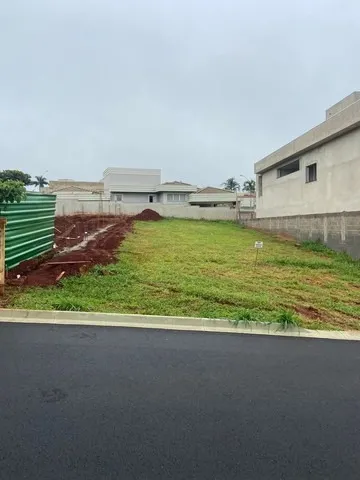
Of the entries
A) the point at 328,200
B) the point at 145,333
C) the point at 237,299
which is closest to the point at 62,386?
the point at 145,333

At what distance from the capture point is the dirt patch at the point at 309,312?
7.54 m

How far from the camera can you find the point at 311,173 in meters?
22.5

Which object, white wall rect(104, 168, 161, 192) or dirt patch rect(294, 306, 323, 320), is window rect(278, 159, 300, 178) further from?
white wall rect(104, 168, 161, 192)

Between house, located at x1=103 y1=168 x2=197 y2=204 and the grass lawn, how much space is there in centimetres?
4185

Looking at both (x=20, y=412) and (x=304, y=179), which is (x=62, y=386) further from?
(x=304, y=179)

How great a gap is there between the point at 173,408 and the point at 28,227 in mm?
8679

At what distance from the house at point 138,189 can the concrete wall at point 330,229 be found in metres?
32.4

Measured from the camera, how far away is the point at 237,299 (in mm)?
8086

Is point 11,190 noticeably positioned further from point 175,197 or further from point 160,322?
point 175,197

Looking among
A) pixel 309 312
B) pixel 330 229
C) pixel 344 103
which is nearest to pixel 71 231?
pixel 330 229

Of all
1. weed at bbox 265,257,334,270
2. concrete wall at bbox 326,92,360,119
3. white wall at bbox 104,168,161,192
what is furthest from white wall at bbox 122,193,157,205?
weed at bbox 265,257,334,270

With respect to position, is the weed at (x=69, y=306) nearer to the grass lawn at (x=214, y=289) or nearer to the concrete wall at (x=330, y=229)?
the grass lawn at (x=214, y=289)

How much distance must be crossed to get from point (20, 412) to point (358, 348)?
15.1 feet

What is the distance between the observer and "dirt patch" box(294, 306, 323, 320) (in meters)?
7.54
